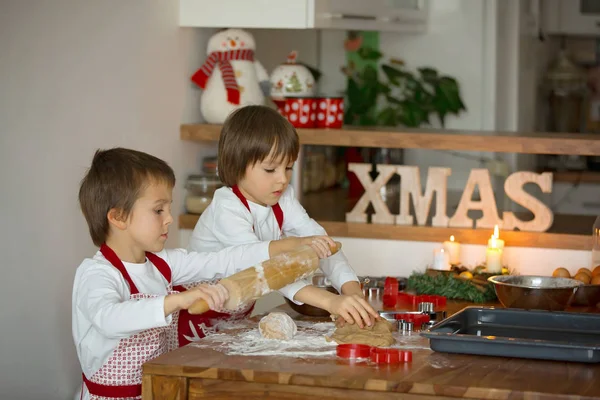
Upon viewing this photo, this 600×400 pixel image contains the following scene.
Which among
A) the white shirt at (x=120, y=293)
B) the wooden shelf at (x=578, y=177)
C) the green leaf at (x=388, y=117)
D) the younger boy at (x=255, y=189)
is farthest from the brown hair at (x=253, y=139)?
the wooden shelf at (x=578, y=177)

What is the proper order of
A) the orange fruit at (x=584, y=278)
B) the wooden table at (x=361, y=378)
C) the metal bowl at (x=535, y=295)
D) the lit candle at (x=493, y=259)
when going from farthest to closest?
1. the lit candle at (x=493, y=259)
2. the orange fruit at (x=584, y=278)
3. the metal bowl at (x=535, y=295)
4. the wooden table at (x=361, y=378)

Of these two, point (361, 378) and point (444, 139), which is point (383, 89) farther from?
point (361, 378)

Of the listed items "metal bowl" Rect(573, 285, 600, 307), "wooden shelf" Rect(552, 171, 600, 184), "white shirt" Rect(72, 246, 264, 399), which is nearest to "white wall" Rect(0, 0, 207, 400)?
"white shirt" Rect(72, 246, 264, 399)

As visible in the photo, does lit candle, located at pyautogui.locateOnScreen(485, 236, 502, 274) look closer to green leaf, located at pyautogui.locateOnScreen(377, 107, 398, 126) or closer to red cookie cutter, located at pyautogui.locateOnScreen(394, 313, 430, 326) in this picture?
red cookie cutter, located at pyautogui.locateOnScreen(394, 313, 430, 326)

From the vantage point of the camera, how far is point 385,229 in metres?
3.03

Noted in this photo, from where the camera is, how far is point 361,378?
155 cm

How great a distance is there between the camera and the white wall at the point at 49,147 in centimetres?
236

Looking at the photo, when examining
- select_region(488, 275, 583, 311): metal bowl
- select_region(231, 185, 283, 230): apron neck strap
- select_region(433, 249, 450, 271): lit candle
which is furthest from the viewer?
select_region(433, 249, 450, 271): lit candle

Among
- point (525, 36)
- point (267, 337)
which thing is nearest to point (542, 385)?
point (267, 337)

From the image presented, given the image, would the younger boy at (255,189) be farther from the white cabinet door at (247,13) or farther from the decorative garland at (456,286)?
the white cabinet door at (247,13)

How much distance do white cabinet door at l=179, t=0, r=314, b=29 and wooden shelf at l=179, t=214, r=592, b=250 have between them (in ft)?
2.18

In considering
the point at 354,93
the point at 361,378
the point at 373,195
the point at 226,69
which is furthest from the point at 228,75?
the point at 361,378

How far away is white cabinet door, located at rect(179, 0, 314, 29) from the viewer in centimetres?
301

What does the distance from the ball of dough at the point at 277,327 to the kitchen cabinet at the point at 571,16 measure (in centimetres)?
337
